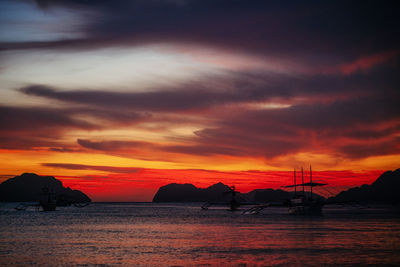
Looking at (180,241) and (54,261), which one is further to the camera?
(180,241)

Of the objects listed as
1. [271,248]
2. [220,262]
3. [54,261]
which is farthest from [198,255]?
[54,261]

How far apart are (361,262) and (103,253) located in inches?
1055

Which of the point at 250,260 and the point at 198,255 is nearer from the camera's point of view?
the point at 250,260

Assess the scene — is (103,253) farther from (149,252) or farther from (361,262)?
(361,262)

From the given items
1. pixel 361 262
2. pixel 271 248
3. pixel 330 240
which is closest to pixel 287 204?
pixel 330 240

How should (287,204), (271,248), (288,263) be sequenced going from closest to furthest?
(288,263) → (271,248) → (287,204)

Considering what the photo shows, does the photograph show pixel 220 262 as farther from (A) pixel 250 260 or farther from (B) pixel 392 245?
(B) pixel 392 245

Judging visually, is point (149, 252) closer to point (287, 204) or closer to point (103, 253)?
point (103, 253)

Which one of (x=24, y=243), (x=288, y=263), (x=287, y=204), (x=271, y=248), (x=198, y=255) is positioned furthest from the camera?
(x=287, y=204)

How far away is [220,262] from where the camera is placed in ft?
131

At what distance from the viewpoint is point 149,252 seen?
158ft

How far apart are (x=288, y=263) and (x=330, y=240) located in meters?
22.7

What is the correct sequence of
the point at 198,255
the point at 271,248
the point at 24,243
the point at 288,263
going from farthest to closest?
the point at 24,243 → the point at 271,248 → the point at 198,255 → the point at 288,263

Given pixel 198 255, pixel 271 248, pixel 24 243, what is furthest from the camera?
pixel 24 243
